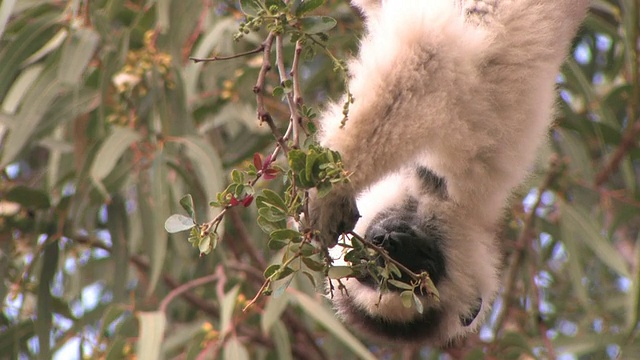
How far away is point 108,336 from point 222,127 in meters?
1.27

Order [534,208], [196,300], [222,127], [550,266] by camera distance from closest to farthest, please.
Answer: [534,208]
[196,300]
[222,127]
[550,266]

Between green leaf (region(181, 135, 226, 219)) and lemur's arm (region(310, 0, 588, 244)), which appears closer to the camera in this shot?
lemur's arm (region(310, 0, 588, 244))

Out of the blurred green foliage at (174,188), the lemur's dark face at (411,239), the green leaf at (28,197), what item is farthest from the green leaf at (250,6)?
the green leaf at (28,197)

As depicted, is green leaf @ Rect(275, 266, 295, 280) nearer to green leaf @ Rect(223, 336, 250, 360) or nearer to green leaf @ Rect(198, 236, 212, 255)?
green leaf @ Rect(198, 236, 212, 255)

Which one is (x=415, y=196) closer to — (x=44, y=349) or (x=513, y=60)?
(x=513, y=60)

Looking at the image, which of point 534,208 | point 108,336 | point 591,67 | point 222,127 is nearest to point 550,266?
point 591,67

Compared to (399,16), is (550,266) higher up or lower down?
lower down

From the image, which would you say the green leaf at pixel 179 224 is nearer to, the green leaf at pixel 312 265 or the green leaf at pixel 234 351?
the green leaf at pixel 312 265

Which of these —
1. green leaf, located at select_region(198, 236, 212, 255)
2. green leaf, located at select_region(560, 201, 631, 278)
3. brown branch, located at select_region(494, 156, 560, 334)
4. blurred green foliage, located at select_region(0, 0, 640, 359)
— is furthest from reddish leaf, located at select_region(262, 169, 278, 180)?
green leaf, located at select_region(560, 201, 631, 278)

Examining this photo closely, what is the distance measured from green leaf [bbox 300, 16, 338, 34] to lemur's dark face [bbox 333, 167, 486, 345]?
99cm

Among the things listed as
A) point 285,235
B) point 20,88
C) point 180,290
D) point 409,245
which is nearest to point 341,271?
point 285,235

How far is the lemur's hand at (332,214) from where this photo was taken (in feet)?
7.55

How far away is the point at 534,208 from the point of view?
397 cm

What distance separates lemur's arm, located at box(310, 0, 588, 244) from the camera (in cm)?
232
